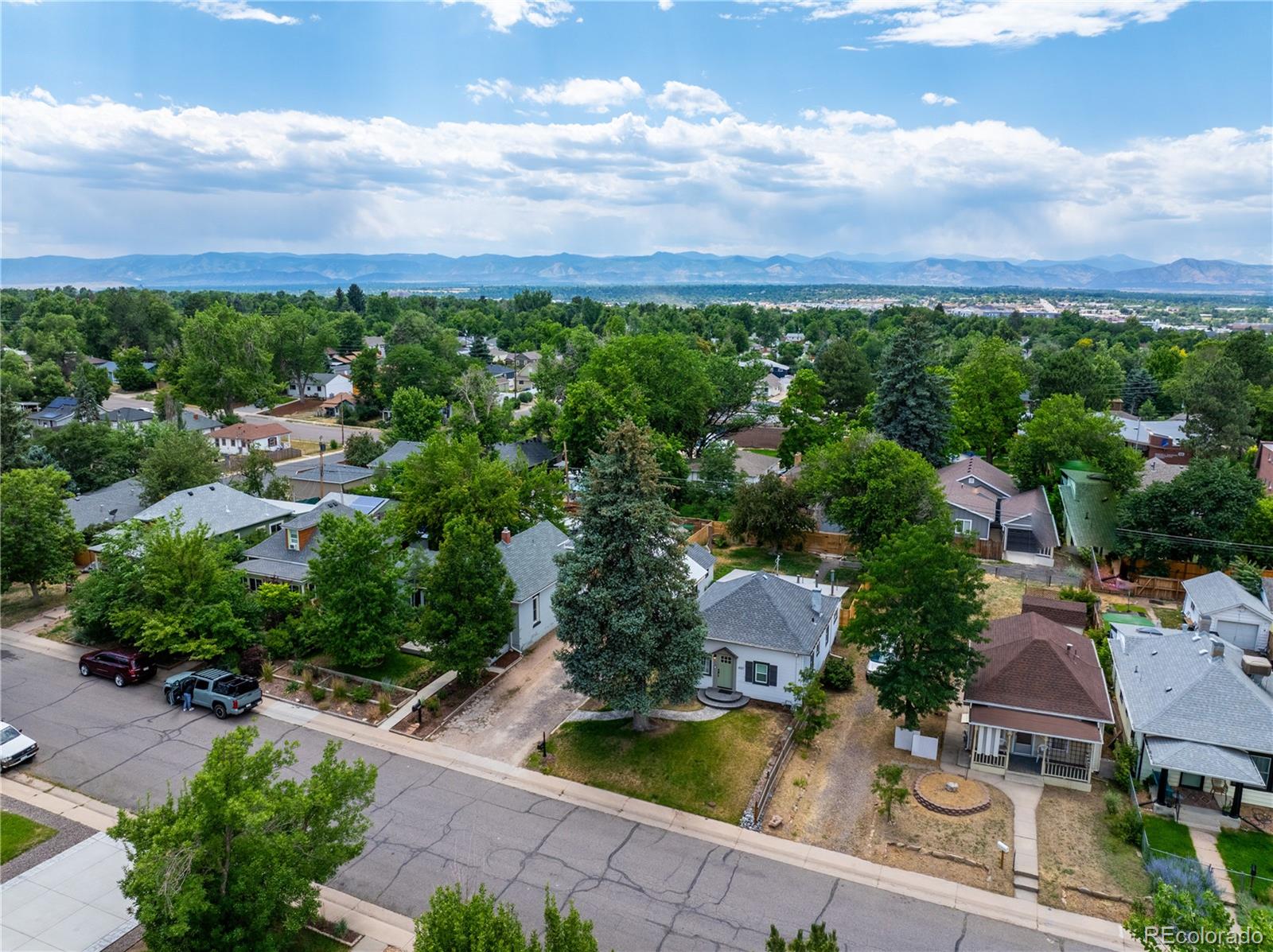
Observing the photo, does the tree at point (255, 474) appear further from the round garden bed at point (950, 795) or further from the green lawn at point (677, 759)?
the round garden bed at point (950, 795)

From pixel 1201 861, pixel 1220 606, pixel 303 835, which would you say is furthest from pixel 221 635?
pixel 1220 606

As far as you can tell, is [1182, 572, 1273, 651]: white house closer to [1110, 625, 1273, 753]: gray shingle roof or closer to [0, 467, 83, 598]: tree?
[1110, 625, 1273, 753]: gray shingle roof

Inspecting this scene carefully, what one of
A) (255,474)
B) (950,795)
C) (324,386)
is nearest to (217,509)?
(255,474)

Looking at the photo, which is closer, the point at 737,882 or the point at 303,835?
the point at 303,835

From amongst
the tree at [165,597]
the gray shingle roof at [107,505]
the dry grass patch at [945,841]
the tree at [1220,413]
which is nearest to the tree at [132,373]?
the gray shingle roof at [107,505]

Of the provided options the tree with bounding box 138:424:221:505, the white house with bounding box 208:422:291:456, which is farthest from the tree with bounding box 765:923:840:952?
the white house with bounding box 208:422:291:456

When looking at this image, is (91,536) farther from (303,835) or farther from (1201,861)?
(1201,861)

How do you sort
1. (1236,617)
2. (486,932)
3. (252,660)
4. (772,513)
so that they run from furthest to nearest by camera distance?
(772,513), (1236,617), (252,660), (486,932)

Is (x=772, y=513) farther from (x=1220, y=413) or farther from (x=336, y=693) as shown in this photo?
(x=1220, y=413)
